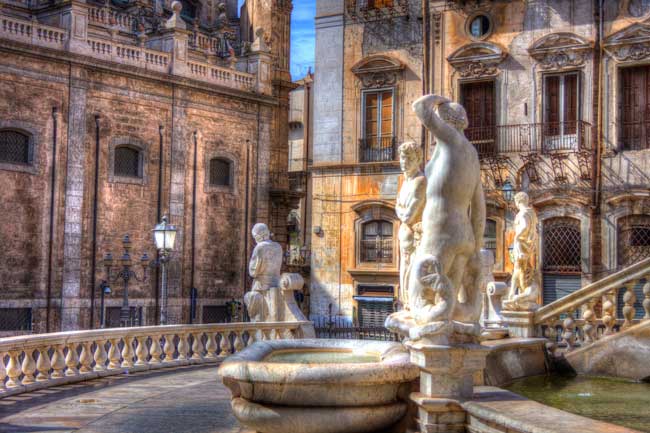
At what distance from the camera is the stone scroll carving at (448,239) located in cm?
636

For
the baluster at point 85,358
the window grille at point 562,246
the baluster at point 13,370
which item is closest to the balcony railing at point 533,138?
the window grille at point 562,246

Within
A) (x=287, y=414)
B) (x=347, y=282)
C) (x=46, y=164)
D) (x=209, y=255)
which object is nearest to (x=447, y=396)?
(x=287, y=414)

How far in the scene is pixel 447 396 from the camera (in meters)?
6.22

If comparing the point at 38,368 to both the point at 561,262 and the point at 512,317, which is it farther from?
the point at 561,262

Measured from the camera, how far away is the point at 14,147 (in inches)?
1061

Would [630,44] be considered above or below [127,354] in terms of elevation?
above

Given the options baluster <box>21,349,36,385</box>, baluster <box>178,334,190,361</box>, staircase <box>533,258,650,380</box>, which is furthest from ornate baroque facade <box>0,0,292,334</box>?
staircase <box>533,258,650,380</box>

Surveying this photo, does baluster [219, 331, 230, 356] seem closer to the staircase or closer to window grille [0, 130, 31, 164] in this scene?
the staircase

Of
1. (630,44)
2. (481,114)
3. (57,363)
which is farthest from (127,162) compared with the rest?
(57,363)

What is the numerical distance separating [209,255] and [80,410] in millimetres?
22987

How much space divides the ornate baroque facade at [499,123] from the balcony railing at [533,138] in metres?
0.04

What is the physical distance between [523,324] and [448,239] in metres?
5.79

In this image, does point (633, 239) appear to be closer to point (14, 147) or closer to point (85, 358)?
point (85, 358)

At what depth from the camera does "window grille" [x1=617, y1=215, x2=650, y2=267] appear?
2362 cm
